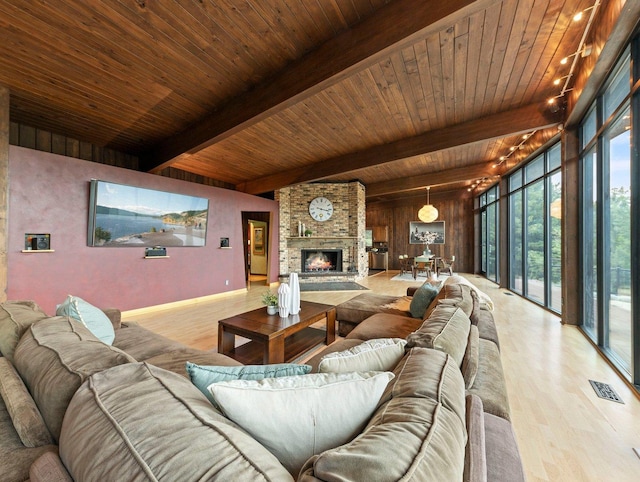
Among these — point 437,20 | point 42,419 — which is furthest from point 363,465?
point 437,20

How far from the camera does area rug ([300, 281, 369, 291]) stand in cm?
675

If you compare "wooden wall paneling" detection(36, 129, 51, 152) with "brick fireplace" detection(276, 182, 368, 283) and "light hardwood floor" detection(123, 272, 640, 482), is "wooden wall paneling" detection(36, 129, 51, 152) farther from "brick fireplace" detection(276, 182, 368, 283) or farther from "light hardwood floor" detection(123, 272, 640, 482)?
"brick fireplace" detection(276, 182, 368, 283)

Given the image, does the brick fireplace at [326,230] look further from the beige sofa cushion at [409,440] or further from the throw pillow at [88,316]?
the beige sofa cushion at [409,440]

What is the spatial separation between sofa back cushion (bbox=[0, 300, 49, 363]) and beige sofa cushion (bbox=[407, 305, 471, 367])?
6.18ft

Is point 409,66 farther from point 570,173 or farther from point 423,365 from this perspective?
point 423,365

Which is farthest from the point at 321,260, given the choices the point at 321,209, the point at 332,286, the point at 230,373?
the point at 230,373

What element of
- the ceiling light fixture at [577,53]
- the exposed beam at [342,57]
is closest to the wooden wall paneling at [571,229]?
the ceiling light fixture at [577,53]

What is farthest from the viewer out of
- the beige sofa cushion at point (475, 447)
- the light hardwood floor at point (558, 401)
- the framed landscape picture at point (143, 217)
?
the framed landscape picture at point (143, 217)

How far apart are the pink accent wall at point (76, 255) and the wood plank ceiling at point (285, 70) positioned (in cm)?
74

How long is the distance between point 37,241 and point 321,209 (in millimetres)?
5888

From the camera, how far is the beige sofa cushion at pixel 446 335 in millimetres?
1177

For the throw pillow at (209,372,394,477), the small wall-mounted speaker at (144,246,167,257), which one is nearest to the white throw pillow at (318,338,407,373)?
the throw pillow at (209,372,394,477)

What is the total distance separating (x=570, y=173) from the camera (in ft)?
11.7

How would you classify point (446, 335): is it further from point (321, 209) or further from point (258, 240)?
point (258, 240)
